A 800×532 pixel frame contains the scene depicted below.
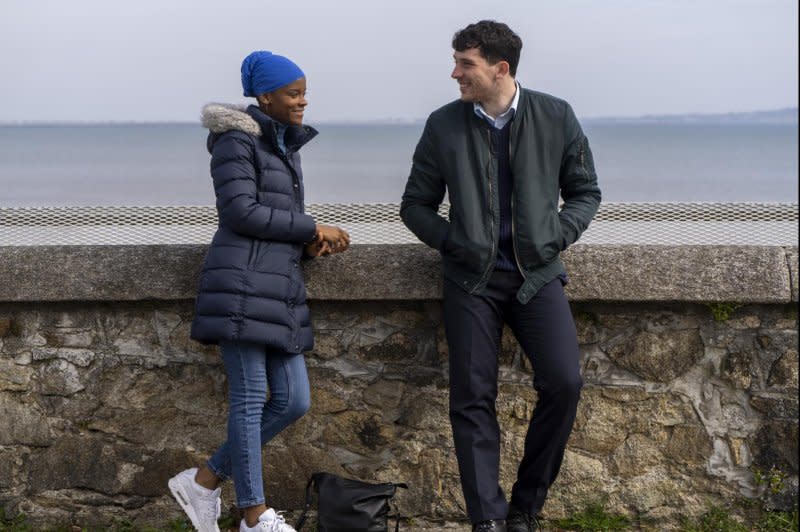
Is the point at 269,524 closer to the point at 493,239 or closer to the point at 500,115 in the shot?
the point at 493,239

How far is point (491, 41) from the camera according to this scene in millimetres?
3938

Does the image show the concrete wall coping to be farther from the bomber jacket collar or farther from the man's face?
the man's face

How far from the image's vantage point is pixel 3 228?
497cm

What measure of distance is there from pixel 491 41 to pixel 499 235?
2.16ft

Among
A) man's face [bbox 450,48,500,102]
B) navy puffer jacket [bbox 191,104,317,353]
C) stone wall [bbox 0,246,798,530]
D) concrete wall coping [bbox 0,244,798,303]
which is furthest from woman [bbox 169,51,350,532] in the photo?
man's face [bbox 450,48,500,102]

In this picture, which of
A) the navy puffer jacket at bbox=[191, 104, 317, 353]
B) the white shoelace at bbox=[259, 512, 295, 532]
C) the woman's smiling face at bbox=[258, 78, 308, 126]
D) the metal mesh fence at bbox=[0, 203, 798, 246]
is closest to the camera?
the navy puffer jacket at bbox=[191, 104, 317, 353]

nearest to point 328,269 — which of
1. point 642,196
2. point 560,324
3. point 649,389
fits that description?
point 560,324

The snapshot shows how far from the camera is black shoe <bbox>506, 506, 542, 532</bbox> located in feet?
13.6

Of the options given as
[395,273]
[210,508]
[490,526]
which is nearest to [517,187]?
[395,273]

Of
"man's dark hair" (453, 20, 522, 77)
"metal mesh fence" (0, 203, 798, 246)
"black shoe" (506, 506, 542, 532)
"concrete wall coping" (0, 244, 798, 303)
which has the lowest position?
"black shoe" (506, 506, 542, 532)

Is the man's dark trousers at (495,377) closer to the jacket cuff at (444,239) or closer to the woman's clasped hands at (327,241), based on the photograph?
the jacket cuff at (444,239)

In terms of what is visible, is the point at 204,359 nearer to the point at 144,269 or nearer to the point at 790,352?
the point at 144,269

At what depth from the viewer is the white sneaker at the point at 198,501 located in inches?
168

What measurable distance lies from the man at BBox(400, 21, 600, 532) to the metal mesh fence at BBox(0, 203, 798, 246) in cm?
74
